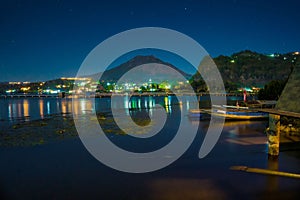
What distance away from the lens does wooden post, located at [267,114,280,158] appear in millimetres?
11680

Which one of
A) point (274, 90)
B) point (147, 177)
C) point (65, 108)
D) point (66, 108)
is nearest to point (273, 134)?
point (147, 177)

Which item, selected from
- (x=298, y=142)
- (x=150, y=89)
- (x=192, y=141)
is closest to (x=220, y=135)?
(x=192, y=141)

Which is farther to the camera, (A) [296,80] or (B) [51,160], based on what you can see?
(B) [51,160]

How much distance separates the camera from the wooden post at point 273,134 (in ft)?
38.3

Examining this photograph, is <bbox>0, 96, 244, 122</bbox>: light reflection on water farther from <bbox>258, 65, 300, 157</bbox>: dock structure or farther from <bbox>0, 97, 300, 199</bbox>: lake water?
<bbox>258, 65, 300, 157</bbox>: dock structure

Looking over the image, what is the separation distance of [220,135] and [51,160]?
1338cm

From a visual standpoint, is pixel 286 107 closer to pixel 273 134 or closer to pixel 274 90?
pixel 273 134

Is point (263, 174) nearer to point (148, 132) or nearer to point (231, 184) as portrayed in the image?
point (231, 184)

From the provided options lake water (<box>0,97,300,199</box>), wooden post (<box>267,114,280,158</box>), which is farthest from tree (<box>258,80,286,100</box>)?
wooden post (<box>267,114,280,158</box>)

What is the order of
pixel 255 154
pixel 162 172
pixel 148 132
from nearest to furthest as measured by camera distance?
pixel 162 172 → pixel 255 154 → pixel 148 132

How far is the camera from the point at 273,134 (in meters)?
12.0

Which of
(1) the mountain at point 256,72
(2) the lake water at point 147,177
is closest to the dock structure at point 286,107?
(2) the lake water at point 147,177

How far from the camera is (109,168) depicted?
12.7 m

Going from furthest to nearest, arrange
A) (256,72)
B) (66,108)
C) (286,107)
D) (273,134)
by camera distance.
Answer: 1. (256,72)
2. (66,108)
3. (273,134)
4. (286,107)
